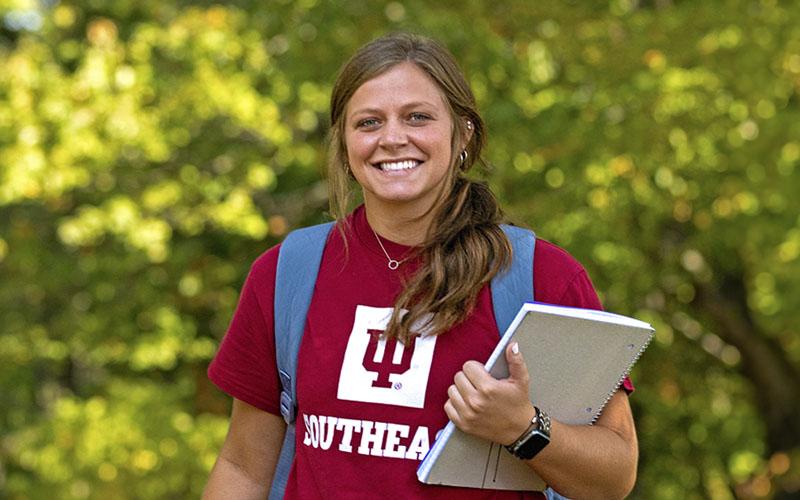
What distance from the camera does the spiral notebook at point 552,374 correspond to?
212cm

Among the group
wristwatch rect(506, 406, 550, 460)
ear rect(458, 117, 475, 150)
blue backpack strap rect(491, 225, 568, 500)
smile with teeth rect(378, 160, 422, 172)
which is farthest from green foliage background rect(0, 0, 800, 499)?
wristwatch rect(506, 406, 550, 460)

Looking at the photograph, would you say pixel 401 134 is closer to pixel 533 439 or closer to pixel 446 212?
pixel 446 212

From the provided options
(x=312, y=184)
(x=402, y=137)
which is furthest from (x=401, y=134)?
(x=312, y=184)

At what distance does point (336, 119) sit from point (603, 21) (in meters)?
8.07

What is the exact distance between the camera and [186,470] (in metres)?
10.9

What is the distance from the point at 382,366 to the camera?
224 cm

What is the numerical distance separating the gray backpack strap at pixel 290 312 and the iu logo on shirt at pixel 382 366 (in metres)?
0.12

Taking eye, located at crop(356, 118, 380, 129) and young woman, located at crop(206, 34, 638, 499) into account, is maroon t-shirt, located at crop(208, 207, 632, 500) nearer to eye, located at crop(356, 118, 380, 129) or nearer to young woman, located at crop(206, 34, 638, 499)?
young woman, located at crop(206, 34, 638, 499)

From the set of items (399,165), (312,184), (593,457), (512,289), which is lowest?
(312,184)

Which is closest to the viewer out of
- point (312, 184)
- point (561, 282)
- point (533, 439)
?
point (533, 439)

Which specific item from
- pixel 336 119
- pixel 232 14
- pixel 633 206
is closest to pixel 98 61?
pixel 232 14

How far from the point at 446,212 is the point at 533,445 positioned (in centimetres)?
46

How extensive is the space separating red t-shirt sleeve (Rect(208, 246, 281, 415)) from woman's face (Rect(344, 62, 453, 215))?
9.5 inches

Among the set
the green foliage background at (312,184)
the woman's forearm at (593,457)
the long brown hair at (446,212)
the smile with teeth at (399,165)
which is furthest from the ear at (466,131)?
the green foliage background at (312,184)
